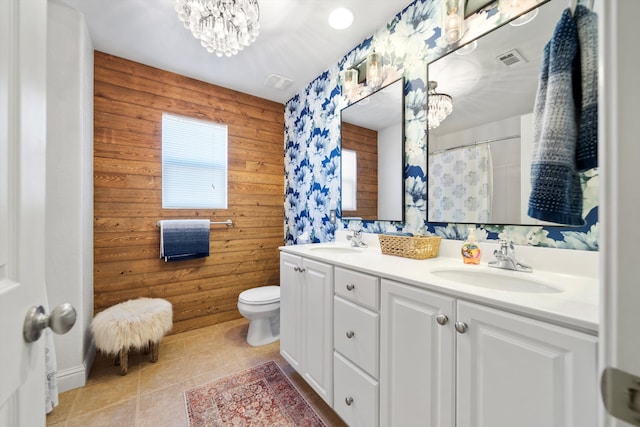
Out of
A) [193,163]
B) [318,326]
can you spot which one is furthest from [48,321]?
[193,163]

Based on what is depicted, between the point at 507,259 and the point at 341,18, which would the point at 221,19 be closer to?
the point at 341,18

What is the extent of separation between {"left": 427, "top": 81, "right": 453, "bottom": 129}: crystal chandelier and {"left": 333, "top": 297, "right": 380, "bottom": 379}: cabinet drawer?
1.11 metres

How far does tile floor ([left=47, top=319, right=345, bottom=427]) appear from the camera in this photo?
1.41 meters

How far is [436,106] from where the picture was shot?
148cm

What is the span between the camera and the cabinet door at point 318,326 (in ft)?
4.51

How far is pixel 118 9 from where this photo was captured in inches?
65.1

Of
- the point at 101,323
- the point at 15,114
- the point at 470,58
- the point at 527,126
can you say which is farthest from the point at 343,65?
the point at 101,323

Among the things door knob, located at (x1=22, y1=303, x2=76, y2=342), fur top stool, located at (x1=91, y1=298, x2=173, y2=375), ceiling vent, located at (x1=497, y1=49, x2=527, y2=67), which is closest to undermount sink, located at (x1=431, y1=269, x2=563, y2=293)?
ceiling vent, located at (x1=497, y1=49, x2=527, y2=67)

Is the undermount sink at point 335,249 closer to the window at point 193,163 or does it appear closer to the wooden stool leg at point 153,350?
the window at point 193,163

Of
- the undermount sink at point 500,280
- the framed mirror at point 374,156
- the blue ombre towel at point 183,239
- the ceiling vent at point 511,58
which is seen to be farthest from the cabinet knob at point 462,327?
the blue ombre towel at point 183,239

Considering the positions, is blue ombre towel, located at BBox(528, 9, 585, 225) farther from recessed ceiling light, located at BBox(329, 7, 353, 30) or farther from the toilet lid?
the toilet lid

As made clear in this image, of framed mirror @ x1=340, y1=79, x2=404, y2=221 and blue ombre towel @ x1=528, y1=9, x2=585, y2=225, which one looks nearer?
blue ombre towel @ x1=528, y1=9, x2=585, y2=225

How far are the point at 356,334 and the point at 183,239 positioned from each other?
181 centimetres

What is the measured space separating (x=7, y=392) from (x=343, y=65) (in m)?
2.38
